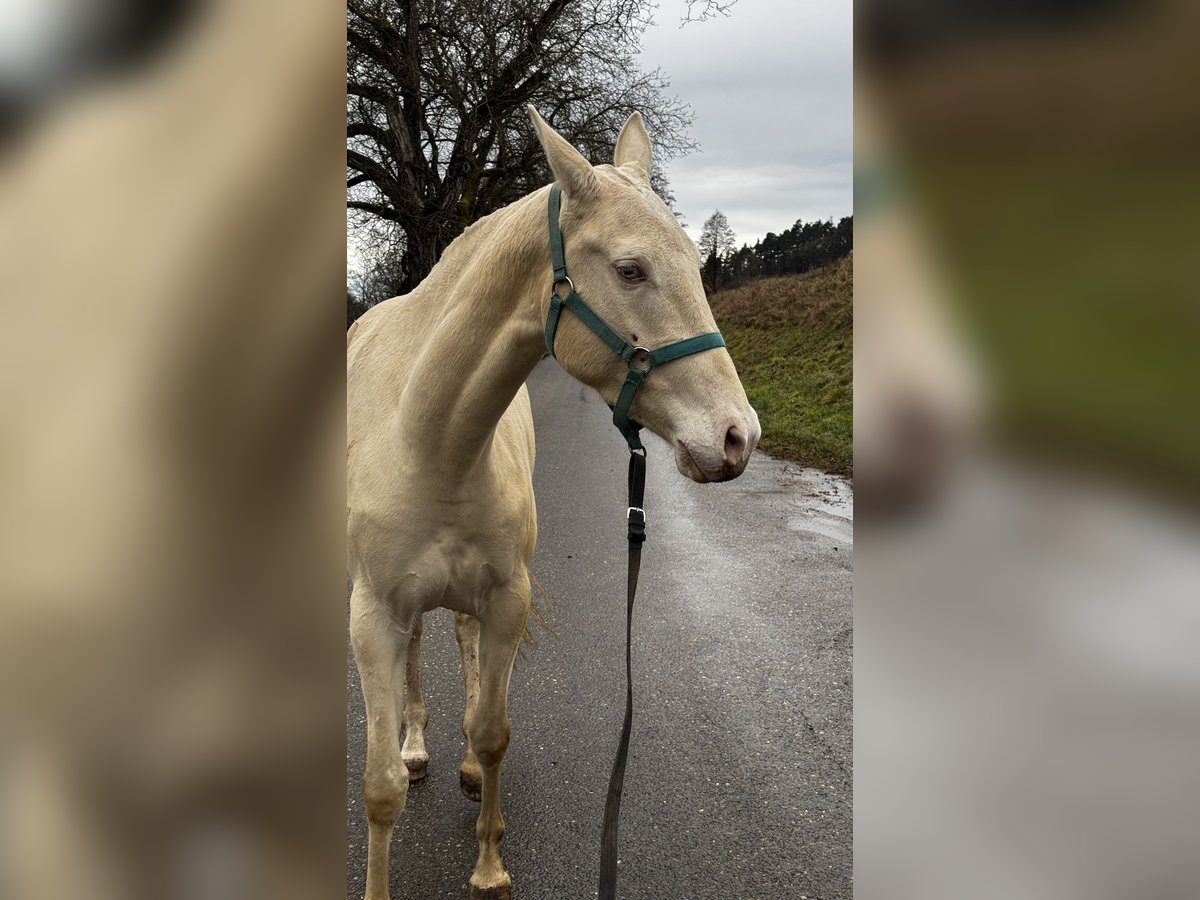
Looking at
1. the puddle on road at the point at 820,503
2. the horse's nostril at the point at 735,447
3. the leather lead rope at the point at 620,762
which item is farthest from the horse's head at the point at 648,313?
the puddle on road at the point at 820,503

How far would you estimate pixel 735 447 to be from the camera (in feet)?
5.37

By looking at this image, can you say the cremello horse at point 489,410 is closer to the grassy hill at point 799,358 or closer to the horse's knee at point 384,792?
the horse's knee at point 384,792

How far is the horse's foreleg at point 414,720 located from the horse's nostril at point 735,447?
1.94m

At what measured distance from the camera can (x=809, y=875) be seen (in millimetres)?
2531
